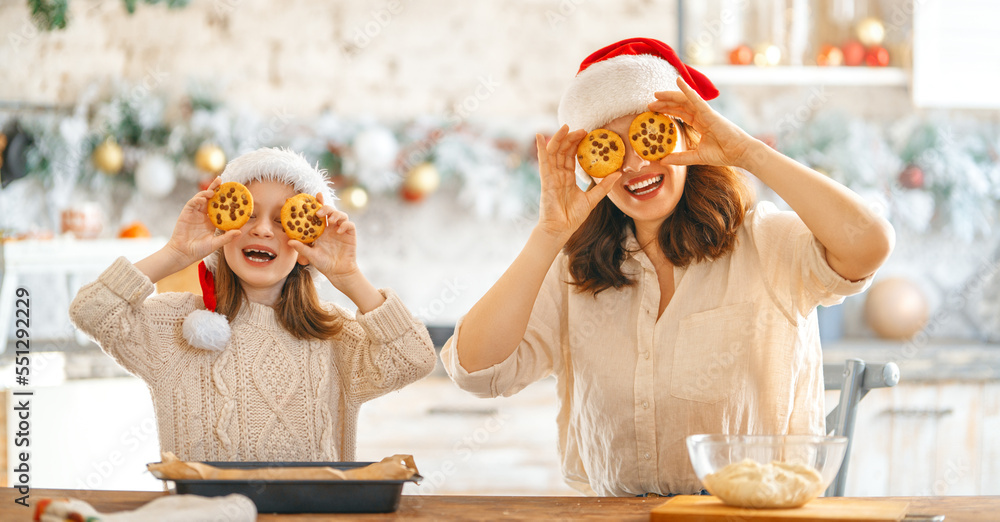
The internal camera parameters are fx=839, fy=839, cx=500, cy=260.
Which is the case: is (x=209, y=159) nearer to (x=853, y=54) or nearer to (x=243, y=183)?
(x=243, y=183)

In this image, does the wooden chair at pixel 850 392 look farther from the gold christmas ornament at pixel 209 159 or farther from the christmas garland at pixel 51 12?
the christmas garland at pixel 51 12

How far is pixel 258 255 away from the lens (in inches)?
61.2

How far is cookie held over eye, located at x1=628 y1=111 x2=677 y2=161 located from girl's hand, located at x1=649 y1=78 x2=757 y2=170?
2cm

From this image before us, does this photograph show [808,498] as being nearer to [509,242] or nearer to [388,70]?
[509,242]

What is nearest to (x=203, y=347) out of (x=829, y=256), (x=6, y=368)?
(x=829, y=256)

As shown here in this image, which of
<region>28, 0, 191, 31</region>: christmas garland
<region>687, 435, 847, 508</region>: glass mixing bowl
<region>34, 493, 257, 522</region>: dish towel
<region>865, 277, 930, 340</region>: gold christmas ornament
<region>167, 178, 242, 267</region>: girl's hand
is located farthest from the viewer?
<region>865, 277, 930, 340</region>: gold christmas ornament

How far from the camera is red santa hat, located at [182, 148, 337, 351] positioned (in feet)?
A: 4.81

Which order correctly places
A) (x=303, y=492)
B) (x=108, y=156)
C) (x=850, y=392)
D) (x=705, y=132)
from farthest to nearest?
(x=108, y=156) < (x=850, y=392) < (x=705, y=132) < (x=303, y=492)

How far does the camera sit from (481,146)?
10.6 feet

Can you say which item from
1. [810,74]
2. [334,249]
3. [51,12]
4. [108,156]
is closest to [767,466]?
[334,249]

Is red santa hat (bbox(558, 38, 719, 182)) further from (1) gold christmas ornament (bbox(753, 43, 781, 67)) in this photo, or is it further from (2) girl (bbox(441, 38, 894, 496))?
(1) gold christmas ornament (bbox(753, 43, 781, 67))

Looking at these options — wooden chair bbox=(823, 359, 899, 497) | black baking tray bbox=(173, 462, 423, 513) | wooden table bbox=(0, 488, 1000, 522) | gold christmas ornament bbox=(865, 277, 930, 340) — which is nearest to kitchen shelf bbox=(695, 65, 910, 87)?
gold christmas ornament bbox=(865, 277, 930, 340)

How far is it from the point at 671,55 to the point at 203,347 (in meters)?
1.02

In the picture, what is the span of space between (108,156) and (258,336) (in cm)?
187
